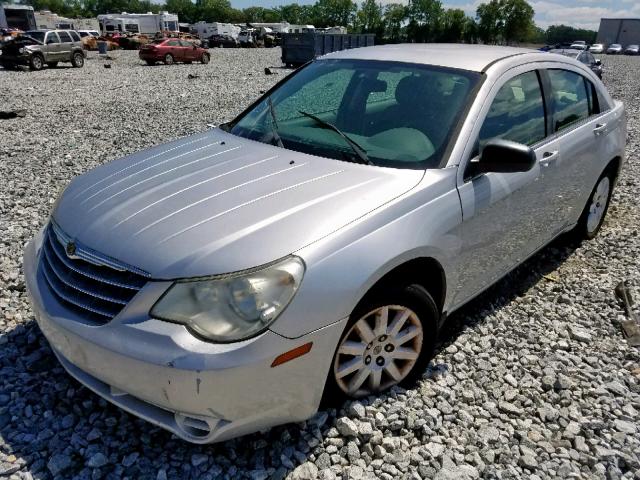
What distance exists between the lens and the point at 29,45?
71.7 ft

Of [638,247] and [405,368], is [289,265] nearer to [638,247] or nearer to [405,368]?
[405,368]

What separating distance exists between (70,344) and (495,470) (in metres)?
1.96

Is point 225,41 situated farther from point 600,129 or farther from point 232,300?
point 232,300

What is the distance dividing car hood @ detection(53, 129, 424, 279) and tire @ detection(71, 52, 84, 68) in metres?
24.2

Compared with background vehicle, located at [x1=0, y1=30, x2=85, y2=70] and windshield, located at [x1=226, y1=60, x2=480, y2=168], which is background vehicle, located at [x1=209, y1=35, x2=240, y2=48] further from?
windshield, located at [x1=226, y1=60, x2=480, y2=168]

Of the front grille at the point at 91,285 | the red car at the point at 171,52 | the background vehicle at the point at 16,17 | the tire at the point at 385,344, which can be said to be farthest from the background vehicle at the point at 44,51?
the background vehicle at the point at 16,17

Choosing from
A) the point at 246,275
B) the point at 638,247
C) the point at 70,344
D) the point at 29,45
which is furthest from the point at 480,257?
the point at 29,45

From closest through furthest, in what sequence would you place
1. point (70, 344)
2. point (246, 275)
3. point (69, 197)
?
point (246, 275)
point (70, 344)
point (69, 197)

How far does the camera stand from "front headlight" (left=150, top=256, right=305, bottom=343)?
196cm

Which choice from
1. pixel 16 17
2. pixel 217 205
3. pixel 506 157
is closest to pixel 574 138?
pixel 506 157

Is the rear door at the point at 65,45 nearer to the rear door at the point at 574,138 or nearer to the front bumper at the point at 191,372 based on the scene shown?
the rear door at the point at 574,138

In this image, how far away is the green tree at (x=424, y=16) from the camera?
97.7m

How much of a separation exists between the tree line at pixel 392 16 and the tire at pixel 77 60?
63.8 m

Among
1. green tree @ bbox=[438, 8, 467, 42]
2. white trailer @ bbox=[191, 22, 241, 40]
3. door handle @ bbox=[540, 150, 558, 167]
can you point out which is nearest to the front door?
door handle @ bbox=[540, 150, 558, 167]
